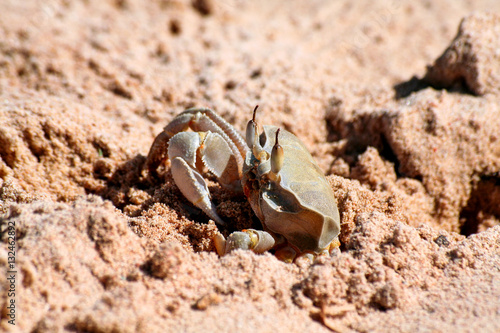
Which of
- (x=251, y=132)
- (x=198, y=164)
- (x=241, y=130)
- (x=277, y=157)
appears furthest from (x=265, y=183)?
(x=241, y=130)

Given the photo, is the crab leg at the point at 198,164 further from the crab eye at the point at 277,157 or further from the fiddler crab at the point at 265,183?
the crab eye at the point at 277,157

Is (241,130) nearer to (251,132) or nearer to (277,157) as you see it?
(251,132)

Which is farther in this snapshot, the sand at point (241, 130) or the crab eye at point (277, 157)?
the crab eye at point (277, 157)

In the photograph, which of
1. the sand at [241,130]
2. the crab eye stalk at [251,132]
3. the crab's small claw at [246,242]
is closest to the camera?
the sand at [241,130]

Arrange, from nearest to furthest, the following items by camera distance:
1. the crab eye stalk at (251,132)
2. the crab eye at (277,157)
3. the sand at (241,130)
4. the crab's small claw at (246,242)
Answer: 1. the sand at (241,130)
2. the crab's small claw at (246,242)
3. the crab eye at (277,157)
4. the crab eye stalk at (251,132)

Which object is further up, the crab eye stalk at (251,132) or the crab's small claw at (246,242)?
the crab eye stalk at (251,132)

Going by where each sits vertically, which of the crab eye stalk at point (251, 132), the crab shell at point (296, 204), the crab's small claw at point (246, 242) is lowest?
the crab's small claw at point (246, 242)

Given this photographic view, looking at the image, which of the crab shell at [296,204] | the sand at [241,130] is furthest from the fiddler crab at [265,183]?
the sand at [241,130]

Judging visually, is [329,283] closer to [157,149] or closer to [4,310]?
[4,310]
